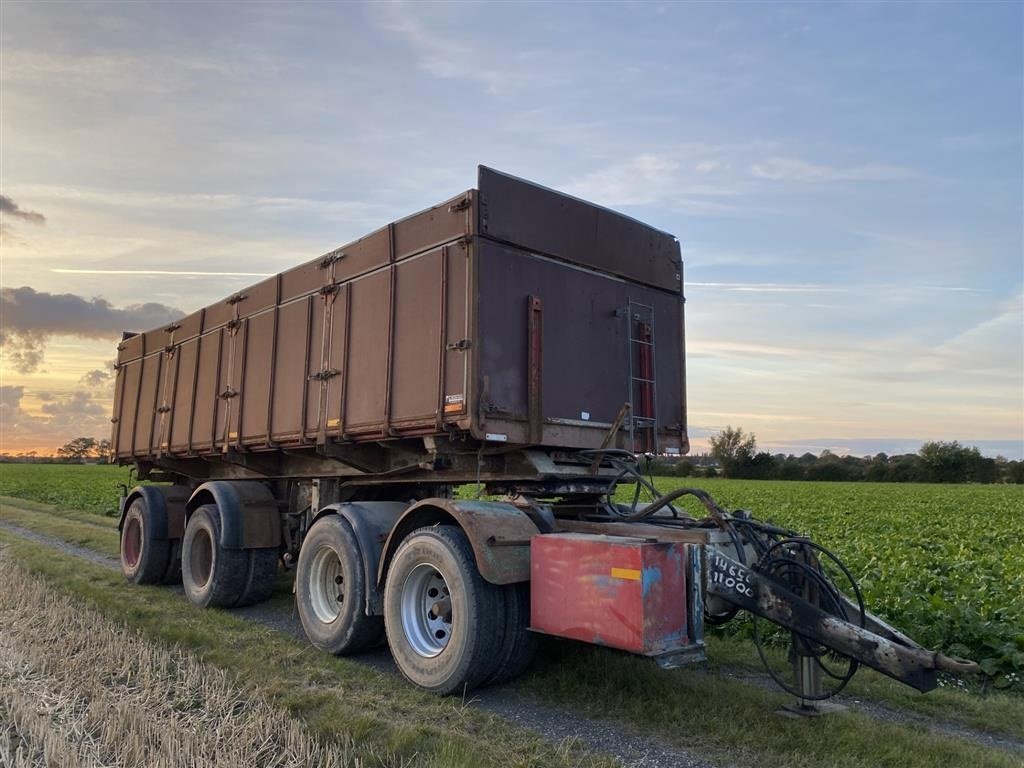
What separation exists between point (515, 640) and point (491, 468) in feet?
5.20

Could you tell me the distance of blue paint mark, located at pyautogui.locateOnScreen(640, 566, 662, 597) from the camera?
4.59 meters

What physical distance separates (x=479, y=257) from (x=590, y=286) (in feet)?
4.30

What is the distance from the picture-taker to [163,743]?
4.11 meters

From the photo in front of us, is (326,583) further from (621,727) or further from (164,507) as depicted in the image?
(164,507)

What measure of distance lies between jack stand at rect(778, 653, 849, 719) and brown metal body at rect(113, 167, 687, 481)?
2.30m

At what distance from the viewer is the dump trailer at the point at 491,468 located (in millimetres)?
5000

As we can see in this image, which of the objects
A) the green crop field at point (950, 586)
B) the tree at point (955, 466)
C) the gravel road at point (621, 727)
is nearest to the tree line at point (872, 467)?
the tree at point (955, 466)

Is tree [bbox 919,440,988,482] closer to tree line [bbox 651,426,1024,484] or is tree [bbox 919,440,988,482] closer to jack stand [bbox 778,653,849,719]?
tree line [bbox 651,426,1024,484]

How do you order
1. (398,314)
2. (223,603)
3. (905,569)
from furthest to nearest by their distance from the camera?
(905,569), (223,603), (398,314)

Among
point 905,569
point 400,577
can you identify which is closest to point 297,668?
point 400,577

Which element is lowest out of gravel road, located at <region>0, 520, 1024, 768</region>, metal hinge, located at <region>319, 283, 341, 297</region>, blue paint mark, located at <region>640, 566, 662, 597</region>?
gravel road, located at <region>0, 520, 1024, 768</region>

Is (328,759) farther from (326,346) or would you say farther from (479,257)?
(326,346)

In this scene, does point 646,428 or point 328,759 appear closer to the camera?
point 328,759

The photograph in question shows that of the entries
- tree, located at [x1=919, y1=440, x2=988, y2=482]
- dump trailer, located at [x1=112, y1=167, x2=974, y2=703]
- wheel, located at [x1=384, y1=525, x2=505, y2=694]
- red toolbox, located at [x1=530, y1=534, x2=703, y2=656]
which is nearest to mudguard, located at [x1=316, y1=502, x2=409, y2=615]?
dump trailer, located at [x1=112, y1=167, x2=974, y2=703]
